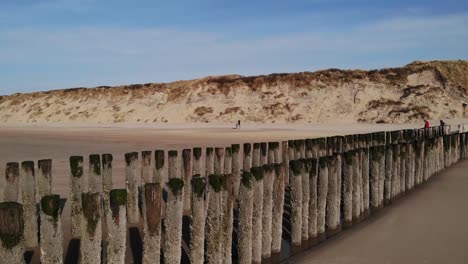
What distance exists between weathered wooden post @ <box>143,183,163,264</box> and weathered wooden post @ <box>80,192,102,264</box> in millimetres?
471

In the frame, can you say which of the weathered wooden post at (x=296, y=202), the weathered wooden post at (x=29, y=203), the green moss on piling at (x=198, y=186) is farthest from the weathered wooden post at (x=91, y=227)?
the weathered wooden post at (x=296, y=202)

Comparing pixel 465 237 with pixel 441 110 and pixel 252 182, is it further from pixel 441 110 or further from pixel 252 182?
pixel 441 110

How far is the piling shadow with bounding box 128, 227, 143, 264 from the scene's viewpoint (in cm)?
579

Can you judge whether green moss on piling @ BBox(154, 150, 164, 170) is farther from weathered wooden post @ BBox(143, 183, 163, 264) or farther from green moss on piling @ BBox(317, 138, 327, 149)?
green moss on piling @ BBox(317, 138, 327, 149)

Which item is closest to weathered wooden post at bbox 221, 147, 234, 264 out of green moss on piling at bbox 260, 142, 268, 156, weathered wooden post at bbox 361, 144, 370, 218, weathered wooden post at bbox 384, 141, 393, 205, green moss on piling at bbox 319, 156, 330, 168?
green moss on piling at bbox 319, 156, 330, 168

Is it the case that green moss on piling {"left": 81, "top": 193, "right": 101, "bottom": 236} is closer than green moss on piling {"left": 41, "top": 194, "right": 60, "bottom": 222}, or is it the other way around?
green moss on piling {"left": 41, "top": 194, "right": 60, "bottom": 222}

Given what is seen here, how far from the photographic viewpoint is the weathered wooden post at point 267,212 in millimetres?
5449

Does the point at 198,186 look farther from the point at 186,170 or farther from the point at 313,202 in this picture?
the point at 186,170

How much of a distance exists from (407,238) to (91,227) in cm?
438

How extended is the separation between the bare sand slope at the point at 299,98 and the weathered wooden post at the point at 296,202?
47.1 m

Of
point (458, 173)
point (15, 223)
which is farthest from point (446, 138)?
point (15, 223)

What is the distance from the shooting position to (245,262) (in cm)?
517

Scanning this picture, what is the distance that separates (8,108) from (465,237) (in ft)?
315

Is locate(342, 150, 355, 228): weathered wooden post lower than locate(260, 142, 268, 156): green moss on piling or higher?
lower
